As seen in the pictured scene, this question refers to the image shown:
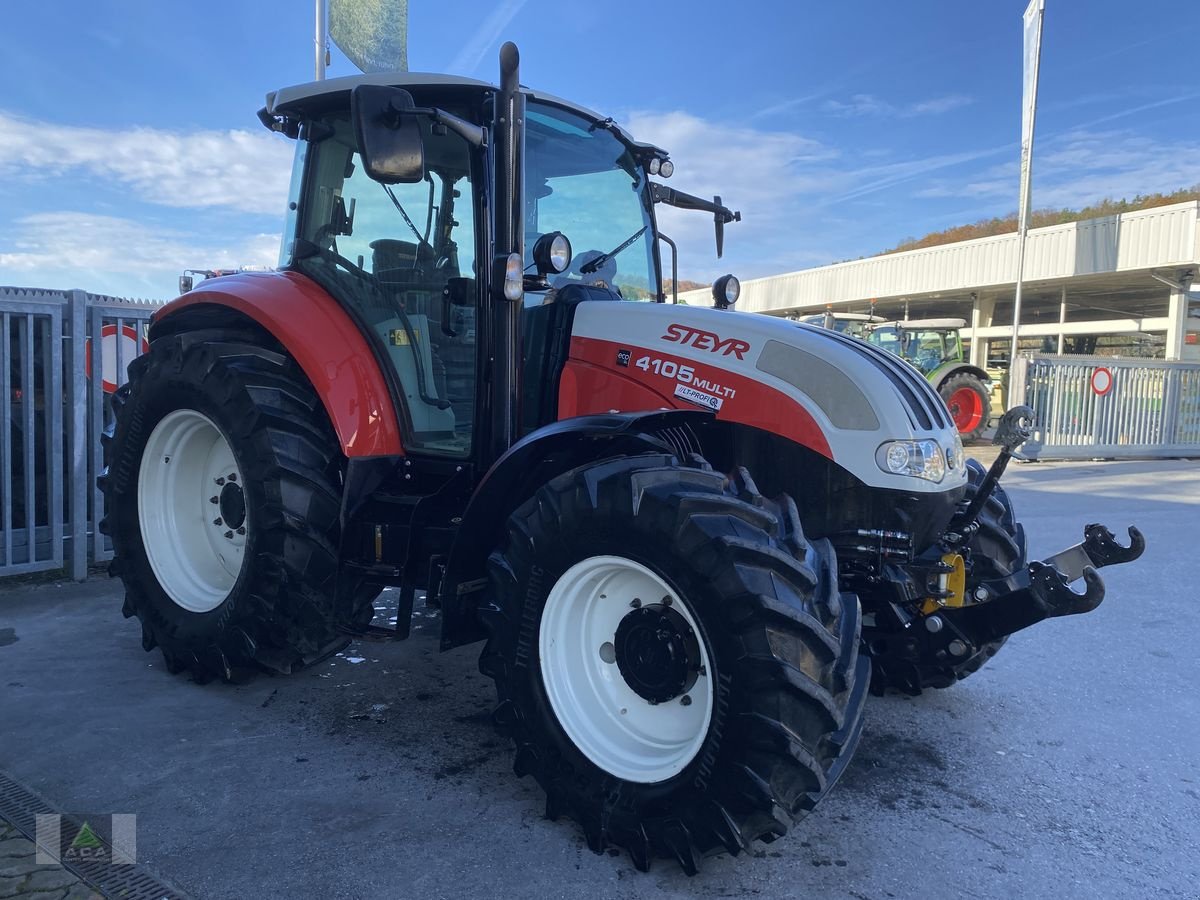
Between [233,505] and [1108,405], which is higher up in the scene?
[1108,405]

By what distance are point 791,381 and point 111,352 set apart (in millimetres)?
4977

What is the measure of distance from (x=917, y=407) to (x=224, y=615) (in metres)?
2.89

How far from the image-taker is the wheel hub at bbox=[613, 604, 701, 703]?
8.55 feet

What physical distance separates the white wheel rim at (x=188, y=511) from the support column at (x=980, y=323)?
24584mm

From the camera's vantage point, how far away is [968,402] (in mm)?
15234

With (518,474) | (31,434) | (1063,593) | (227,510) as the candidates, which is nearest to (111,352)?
(31,434)

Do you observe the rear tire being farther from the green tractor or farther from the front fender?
the green tractor

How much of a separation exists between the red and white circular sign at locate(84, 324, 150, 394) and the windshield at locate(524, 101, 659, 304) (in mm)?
3645

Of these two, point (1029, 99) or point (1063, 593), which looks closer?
point (1063, 593)

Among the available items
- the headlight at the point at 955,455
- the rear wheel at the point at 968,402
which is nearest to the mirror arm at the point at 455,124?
the headlight at the point at 955,455

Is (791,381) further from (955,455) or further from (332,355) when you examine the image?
(332,355)

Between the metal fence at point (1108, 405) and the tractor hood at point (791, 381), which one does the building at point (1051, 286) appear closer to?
the metal fence at point (1108, 405)

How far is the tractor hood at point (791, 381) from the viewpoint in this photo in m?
2.86

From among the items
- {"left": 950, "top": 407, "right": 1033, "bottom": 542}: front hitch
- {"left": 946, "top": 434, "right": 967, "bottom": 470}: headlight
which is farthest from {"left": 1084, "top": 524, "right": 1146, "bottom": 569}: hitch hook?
{"left": 946, "top": 434, "right": 967, "bottom": 470}: headlight
